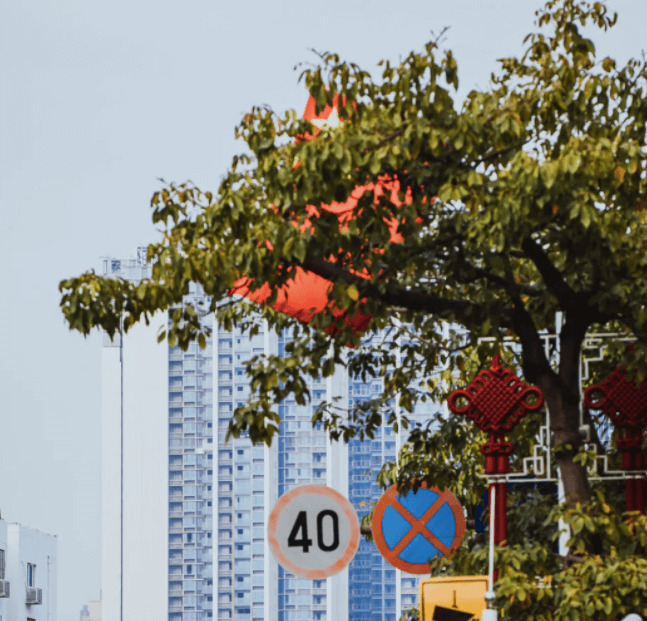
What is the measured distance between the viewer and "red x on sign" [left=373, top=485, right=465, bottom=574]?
731cm

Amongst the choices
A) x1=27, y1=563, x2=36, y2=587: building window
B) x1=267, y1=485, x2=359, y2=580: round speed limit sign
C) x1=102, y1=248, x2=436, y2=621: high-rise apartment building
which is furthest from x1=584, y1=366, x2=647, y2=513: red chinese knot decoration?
x1=102, y1=248, x2=436, y2=621: high-rise apartment building

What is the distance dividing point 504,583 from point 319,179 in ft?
6.79

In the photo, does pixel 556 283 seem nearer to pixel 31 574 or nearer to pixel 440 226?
pixel 440 226

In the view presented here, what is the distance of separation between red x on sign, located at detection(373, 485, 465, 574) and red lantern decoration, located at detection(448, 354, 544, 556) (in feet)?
2.42

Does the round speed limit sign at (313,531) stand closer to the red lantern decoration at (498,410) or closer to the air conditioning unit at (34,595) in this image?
the red lantern decoration at (498,410)

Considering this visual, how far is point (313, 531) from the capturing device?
6504 millimetres

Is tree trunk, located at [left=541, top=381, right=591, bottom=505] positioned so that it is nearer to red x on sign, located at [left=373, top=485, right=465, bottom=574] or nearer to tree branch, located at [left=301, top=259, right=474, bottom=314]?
tree branch, located at [left=301, top=259, right=474, bottom=314]

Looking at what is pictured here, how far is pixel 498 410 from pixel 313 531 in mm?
1131

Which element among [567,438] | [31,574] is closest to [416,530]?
[567,438]

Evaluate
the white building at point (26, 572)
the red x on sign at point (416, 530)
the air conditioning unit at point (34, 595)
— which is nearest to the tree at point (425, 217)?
the red x on sign at point (416, 530)

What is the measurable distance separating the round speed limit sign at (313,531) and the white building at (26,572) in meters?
35.0

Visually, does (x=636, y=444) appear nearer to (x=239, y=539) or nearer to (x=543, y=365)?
(x=543, y=365)

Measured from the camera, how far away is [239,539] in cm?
5647

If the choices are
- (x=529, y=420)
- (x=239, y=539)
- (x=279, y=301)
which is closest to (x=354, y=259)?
(x=279, y=301)
